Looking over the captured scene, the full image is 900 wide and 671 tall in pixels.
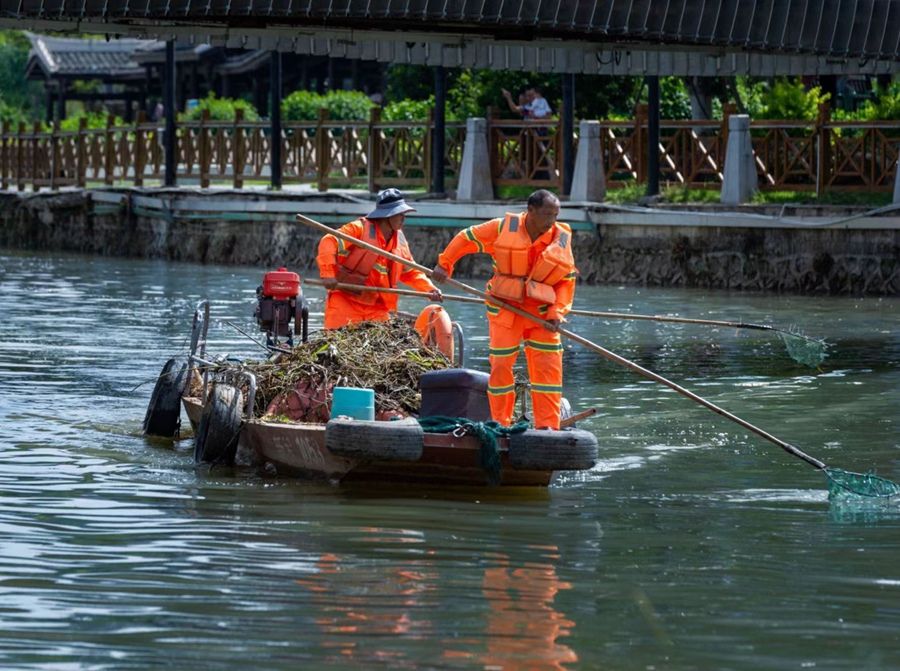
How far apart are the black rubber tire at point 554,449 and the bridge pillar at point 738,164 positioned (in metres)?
16.3

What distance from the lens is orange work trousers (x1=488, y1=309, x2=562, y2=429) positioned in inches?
424

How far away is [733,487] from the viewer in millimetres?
11203

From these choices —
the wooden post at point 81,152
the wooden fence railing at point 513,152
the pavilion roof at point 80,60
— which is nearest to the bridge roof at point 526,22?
the wooden fence railing at point 513,152

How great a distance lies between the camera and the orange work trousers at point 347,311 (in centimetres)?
1270

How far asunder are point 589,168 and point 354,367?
1650cm

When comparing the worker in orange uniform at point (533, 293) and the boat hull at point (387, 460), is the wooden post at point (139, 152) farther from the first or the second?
the worker in orange uniform at point (533, 293)

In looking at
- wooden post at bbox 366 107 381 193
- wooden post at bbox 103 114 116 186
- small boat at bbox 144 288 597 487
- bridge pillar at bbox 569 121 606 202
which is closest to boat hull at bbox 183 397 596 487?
small boat at bbox 144 288 597 487

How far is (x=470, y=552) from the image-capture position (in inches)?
360

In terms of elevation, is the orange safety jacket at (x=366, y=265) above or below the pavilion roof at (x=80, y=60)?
below

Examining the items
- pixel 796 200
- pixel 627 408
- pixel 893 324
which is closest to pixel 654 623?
pixel 627 408

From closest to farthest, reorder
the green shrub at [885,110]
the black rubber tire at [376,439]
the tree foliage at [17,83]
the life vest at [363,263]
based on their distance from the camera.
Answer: the black rubber tire at [376,439], the life vest at [363,263], the green shrub at [885,110], the tree foliage at [17,83]

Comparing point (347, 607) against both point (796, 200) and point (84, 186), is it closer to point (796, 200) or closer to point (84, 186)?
point (796, 200)

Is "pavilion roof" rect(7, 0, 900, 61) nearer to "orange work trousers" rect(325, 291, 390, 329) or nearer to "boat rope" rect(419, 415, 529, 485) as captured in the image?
"orange work trousers" rect(325, 291, 390, 329)

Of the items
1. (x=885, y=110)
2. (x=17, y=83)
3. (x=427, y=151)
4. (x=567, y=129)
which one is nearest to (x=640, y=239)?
(x=567, y=129)
